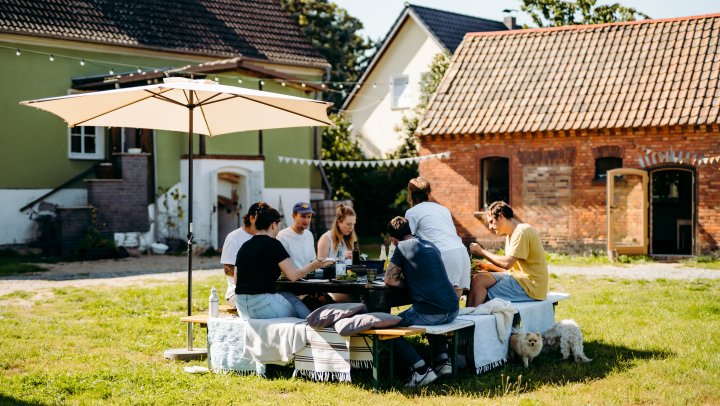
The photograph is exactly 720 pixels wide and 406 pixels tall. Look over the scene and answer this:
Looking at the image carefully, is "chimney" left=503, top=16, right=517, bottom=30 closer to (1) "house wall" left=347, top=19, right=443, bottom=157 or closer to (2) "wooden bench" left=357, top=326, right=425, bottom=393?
(1) "house wall" left=347, top=19, right=443, bottom=157

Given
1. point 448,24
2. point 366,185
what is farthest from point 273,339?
point 448,24

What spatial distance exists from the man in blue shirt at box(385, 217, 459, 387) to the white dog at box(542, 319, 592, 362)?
1.25m

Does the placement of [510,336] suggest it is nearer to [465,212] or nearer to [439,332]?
[439,332]

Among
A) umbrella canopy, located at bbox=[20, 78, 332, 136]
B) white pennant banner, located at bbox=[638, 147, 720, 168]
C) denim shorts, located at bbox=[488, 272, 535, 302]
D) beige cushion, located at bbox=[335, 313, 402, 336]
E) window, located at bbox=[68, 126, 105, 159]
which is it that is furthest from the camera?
window, located at bbox=[68, 126, 105, 159]

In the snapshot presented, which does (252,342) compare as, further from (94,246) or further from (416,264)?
(94,246)

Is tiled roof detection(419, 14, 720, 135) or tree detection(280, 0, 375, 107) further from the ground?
tree detection(280, 0, 375, 107)

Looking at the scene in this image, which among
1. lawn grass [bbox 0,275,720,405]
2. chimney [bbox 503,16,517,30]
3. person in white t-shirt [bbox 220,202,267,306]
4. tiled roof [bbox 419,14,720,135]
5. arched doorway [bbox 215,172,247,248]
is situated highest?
chimney [bbox 503,16,517,30]

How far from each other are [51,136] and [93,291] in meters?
8.57

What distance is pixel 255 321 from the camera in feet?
28.4

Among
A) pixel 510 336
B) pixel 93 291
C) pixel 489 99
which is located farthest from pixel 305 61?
pixel 510 336

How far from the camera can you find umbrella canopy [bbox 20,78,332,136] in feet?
30.4

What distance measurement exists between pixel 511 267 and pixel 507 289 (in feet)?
0.85

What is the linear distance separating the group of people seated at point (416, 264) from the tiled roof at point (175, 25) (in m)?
13.7

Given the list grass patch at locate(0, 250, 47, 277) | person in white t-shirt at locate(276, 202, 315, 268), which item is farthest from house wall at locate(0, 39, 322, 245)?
person in white t-shirt at locate(276, 202, 315, 268)
